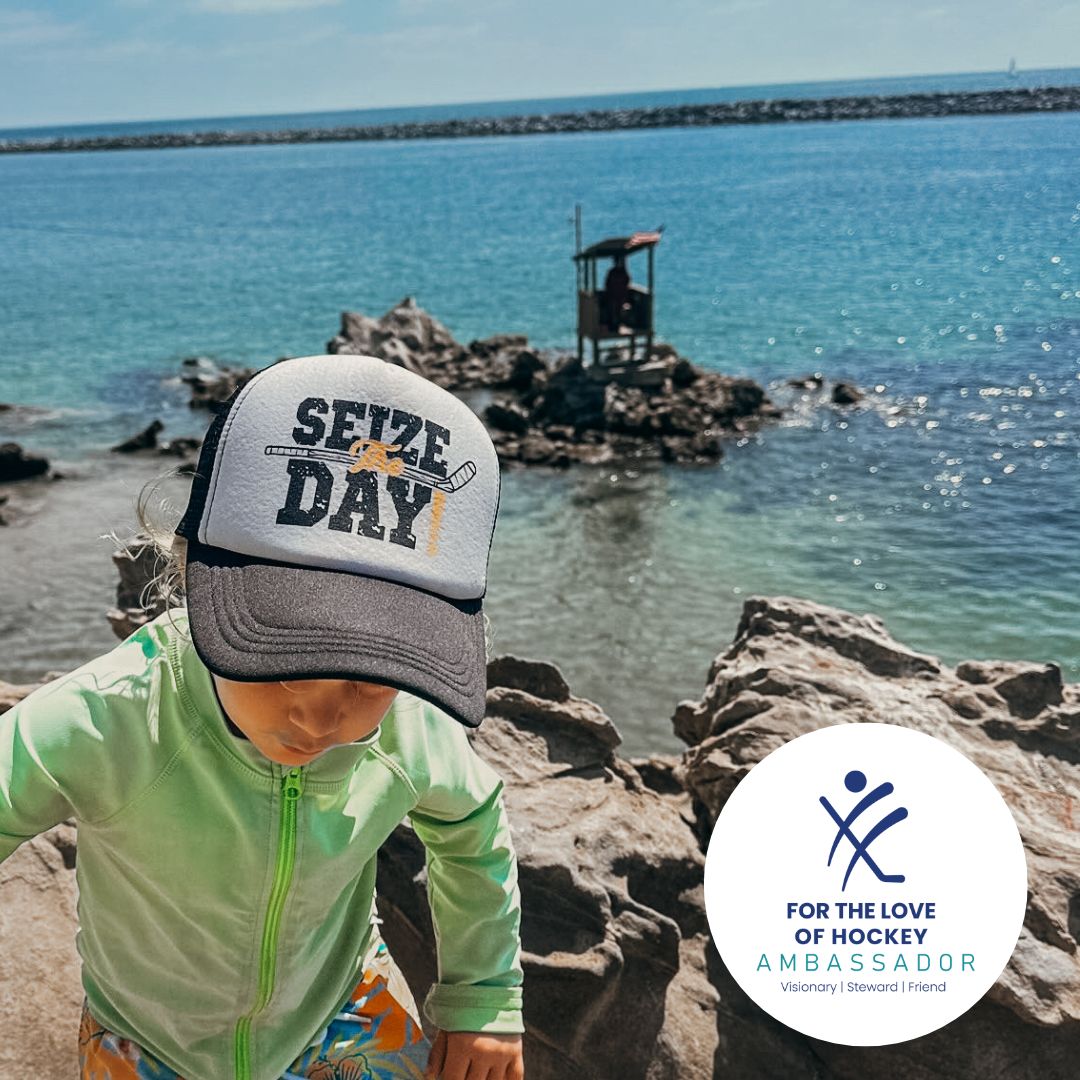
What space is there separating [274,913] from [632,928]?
1.37 meters

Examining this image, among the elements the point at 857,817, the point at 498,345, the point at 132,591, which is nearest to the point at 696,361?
the point at 498,345

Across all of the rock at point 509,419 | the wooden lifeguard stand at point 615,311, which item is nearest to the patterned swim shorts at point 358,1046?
the rock at point 509,419

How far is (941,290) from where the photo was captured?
2984 cm

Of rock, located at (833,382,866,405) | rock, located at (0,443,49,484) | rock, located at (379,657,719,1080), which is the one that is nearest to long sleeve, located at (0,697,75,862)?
rock, located at (379,657,719,1080)

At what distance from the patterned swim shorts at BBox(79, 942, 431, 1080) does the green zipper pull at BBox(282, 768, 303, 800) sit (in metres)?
0.58

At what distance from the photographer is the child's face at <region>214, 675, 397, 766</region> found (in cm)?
175

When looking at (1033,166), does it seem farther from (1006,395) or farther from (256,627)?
(256,627)

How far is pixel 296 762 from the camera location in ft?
6.05

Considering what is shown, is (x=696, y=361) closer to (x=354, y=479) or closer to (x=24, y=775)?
(x=354, y=479)

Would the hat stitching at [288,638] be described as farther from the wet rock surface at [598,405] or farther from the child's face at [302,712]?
the wet rock surface at [598,405]

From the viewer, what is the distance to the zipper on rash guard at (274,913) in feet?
6.35

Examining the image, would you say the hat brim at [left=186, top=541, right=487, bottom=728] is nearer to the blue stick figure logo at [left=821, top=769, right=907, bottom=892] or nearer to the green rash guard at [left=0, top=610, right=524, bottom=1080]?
the green rash guard at [left=0, top=610, right=524, bottom=1080]

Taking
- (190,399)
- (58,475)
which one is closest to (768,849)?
(58,475)

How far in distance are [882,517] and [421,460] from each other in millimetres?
12668
